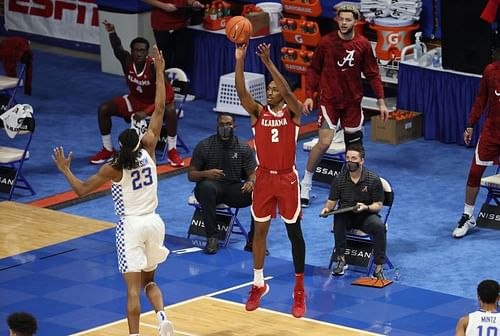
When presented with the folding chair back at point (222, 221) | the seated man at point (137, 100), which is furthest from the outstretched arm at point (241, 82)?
the seated man at point (137, 100)

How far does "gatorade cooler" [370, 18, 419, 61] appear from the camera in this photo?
18.1 metres

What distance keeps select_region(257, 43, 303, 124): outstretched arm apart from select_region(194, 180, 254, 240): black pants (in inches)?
97.5

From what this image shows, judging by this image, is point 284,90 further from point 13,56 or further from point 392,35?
point 13,56

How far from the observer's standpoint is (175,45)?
65.1 ft

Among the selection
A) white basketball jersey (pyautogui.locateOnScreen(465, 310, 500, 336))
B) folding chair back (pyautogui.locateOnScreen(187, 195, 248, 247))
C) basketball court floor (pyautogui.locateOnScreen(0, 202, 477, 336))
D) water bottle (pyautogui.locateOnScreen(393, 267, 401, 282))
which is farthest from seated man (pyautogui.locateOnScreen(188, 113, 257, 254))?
white basketball jersey (pyautogui.locateOnScreen(465, 310, 500, 336))

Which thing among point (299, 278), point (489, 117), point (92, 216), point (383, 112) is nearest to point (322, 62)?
point (383, 112)

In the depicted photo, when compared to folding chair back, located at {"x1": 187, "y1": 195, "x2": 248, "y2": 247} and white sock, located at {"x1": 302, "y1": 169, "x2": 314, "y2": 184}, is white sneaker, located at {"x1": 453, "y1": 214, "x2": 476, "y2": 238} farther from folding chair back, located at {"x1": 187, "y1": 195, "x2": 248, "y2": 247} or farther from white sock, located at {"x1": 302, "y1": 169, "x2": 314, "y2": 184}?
folding chair back, located at {"x1": 187, "y1": 195, "x2": 248, "y2": 247}

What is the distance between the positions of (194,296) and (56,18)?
10571mm

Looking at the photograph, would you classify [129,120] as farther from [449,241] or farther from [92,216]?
[449,241]

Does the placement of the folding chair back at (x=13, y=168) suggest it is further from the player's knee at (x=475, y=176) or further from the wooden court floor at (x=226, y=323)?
the player's knee at (x=475, y=176)

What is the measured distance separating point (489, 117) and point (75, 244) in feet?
14.3

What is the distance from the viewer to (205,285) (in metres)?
13.3

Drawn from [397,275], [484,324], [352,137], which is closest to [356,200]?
[397,275]

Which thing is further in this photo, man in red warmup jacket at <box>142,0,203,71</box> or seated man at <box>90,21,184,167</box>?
man in red warmup jacket at <box>142,0,203,71</box>
